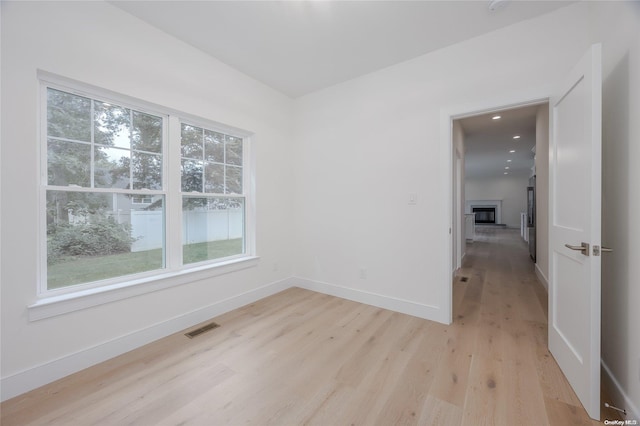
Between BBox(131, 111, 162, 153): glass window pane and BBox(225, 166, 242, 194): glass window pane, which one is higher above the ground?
BBox(131, 111, 162, 153): glass window pane

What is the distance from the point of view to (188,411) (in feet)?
4.86

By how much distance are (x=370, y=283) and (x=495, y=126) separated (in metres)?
4.38

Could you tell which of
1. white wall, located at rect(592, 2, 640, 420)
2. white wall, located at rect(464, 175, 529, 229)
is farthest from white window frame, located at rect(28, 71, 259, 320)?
white wall, located at rect(464, 175, 529, 229)

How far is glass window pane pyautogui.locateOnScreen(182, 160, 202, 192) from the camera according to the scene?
8.66 ft

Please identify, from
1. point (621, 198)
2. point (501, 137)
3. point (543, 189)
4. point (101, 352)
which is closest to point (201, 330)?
point (101, 352)

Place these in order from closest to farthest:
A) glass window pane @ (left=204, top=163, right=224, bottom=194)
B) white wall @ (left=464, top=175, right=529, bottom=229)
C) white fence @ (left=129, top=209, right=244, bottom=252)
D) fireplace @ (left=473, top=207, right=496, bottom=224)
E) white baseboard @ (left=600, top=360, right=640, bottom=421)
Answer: white baseboard @ (left=600, top=360, right=640, bottom=421) → white fence @ (left=129, top=209, right=244, bottom=252) → glass window pane @ (left=204, top=163, right=224, bottom=194) → white wall @ (left=464, top=175, right=529, bottom=229) → fireplace @ (left=473, top=207, right=496, bottom=224)

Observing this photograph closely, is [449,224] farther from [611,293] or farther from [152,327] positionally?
[152,327]

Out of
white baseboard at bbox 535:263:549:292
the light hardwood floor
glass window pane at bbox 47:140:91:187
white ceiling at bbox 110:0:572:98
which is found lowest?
the light hardwood floor

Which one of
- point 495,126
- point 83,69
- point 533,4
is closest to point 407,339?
point 533,4

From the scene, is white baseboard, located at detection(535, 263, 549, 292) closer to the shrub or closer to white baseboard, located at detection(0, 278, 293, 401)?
white baseboard, located at detection(0, 278, 293, 401)

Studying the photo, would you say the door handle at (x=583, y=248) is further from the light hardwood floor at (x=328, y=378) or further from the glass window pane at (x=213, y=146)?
the glass window pane at (x=213, y=146)

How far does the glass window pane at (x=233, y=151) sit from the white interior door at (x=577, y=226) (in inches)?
124

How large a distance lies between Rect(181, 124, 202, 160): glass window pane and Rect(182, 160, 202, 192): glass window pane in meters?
0.08

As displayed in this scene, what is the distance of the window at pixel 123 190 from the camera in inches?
74.1
